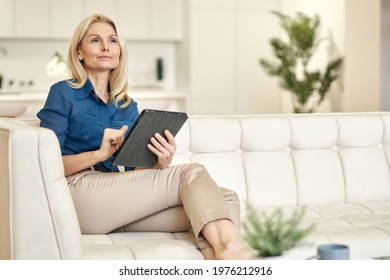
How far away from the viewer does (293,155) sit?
9.46 feet

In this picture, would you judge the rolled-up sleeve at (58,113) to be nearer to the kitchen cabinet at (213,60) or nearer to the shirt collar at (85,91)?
the shirt collar at (85,91)

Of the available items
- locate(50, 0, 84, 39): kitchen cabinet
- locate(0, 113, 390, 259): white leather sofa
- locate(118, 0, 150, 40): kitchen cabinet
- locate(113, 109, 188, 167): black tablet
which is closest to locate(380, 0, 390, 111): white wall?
locate(118, 0, 150, 40): kitchen cabinet

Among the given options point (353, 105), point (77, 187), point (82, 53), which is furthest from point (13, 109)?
point (353, 105)

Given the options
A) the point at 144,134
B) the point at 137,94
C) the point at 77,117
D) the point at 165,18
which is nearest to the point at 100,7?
the point at 165,18

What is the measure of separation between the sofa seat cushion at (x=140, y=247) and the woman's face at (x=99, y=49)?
0.68 m

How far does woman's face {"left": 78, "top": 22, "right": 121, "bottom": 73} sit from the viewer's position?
2473mm

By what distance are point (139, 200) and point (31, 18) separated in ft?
17.6

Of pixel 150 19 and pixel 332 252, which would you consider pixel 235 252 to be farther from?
pixel 150 19

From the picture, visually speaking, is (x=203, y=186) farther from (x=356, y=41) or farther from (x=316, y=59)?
(x=316, y=59)

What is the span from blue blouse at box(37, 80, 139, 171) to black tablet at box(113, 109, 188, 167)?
0.23 meters

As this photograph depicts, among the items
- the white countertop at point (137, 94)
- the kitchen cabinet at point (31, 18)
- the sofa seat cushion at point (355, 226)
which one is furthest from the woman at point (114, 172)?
the kitchen cabinet at point (31, 18)

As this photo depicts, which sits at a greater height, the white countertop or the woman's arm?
the woman's arm

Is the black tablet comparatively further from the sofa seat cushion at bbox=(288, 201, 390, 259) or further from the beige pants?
the sofa seat cushion at bbox=(288, 201, 390, 259)

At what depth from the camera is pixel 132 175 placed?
2.21m
